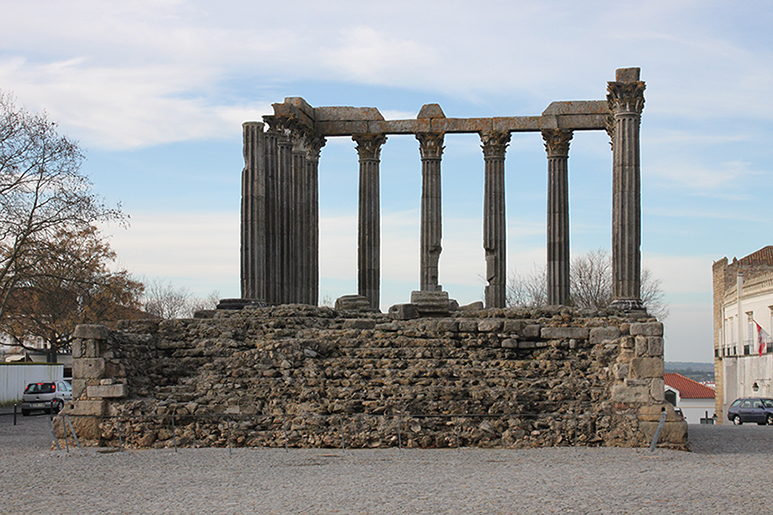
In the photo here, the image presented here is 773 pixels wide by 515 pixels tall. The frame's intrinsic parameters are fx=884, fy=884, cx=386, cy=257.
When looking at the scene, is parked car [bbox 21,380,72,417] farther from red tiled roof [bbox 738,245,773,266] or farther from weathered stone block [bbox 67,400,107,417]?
red tiled roof [bbox 738,245,773,266]

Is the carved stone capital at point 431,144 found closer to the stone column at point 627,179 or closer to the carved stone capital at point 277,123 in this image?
the carved stone capital at point 277,123

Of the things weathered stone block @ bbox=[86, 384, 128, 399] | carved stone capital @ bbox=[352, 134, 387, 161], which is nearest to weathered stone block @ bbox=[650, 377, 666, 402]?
weathered stone block @ bbox=[86, 384, 128, 399]

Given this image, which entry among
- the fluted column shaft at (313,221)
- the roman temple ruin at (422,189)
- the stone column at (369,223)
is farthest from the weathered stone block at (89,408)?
the stone column at (369,223)

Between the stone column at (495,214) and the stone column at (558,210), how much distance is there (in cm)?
146

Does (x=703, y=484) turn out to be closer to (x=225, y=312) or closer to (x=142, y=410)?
(x=142, y=410)

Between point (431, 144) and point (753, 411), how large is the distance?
1444 centimetres

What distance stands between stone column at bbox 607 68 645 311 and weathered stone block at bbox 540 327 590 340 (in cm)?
731

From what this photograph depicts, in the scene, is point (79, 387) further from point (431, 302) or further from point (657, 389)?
point (657, 389)

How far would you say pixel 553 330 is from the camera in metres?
17.8

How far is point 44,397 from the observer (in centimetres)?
3064

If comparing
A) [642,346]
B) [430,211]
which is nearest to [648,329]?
[642,346]

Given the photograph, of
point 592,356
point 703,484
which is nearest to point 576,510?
point 703,484

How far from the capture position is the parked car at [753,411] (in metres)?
29.9

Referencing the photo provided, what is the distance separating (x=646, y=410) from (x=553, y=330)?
2.63m
